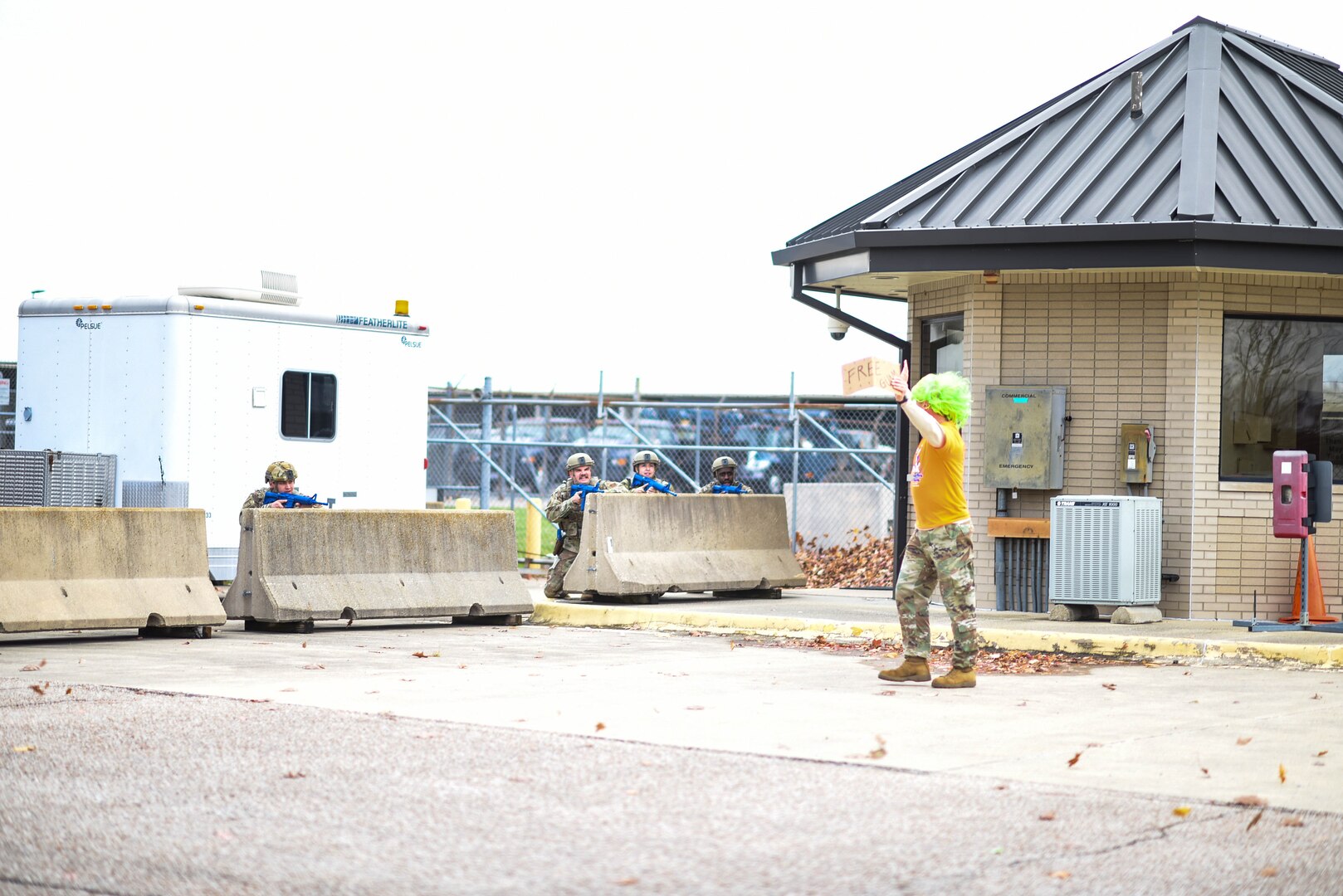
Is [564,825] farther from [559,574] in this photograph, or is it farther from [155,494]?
[559,574]

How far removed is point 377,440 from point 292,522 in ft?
10.2

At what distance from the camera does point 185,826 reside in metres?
5.66

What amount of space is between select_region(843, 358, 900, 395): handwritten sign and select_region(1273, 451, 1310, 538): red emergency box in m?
4.69

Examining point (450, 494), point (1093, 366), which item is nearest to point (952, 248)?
point (1093, 366)

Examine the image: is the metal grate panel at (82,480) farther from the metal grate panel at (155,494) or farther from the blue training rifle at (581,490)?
the blue training rifle at (581,490)

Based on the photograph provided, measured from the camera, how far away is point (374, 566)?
45.8ft

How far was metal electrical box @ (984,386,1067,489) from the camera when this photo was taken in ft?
48.2

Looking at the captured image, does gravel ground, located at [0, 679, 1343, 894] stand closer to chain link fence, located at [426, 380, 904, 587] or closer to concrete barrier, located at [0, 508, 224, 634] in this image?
concrete barrier, located at [0, 508, 224, 634]

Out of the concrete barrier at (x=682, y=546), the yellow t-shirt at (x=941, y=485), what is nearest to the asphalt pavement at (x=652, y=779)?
the yellow t-shirt at (x=941, y=485)

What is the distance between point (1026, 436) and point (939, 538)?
5.31 metres

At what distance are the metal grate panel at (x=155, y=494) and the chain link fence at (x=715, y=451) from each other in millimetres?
6727

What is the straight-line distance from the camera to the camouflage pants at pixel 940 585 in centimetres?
971

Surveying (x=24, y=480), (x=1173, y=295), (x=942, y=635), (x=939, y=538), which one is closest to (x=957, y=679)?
(x=939, y=538)

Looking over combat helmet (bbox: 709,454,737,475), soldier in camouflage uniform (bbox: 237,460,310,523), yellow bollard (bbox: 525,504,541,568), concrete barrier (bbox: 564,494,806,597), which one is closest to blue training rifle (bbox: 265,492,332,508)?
soldier in camouflage uniform (bbox: 237,460,310,523)
